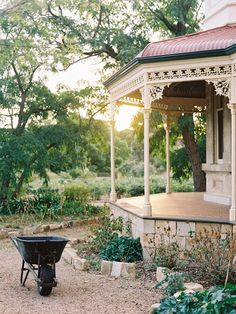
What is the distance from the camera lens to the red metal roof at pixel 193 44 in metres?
9.31

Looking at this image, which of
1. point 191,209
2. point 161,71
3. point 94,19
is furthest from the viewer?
point 94,19

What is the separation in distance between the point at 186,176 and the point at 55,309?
14137 millimetres

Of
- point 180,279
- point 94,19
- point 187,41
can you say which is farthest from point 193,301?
point 94,19

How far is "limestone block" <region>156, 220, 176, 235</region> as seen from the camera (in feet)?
30.6

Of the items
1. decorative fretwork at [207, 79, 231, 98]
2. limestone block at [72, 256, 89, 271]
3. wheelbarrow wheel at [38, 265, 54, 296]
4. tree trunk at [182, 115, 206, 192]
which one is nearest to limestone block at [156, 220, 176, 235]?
limestone block at [72, 256, 89, 271]

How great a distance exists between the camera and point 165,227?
9383mm

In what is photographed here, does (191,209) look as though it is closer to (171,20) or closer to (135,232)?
(135,232)

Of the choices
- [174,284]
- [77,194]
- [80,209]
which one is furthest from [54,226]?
[174,284]

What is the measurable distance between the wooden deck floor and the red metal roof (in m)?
3.31

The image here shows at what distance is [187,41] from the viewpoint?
404 inches

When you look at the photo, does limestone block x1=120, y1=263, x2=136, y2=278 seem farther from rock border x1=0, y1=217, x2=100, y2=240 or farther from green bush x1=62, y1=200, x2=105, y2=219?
green bush x1=62, y1=200, x2=105, y2=219

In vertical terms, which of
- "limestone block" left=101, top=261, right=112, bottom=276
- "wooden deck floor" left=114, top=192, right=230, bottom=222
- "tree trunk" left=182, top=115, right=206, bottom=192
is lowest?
"limestone block" left=101, top=261, right=112, bottom=276

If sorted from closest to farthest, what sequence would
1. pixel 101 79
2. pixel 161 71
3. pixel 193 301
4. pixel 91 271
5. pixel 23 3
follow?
1. pixel 193 301
2. pixel 23 3
3. pixel 91 271
4. pixel 161 71
5. pixel 101 79

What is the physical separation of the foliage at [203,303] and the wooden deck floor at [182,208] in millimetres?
3216
